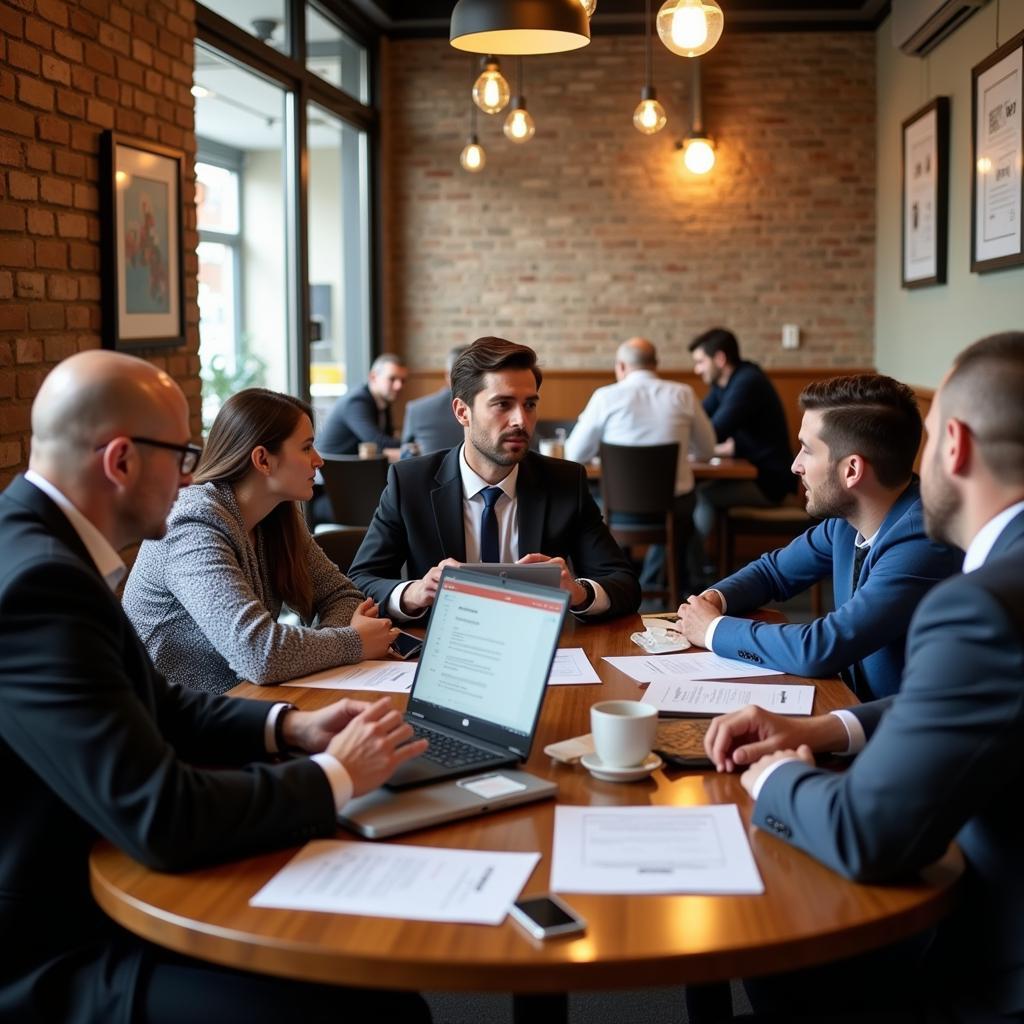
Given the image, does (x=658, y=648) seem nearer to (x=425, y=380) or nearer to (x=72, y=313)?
(x=72, y=313)

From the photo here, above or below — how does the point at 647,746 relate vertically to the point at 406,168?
below

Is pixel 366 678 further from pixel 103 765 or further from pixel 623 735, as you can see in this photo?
pixel 103 765

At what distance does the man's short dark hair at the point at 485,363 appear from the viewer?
3176mm

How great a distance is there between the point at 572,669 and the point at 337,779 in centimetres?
88

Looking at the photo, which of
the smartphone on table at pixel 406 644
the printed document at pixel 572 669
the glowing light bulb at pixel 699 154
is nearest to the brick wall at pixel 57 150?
the smartphone on table at pixel 406 644

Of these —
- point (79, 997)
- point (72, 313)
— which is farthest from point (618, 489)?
point (79, 997)

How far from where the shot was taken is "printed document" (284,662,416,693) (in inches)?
90.7

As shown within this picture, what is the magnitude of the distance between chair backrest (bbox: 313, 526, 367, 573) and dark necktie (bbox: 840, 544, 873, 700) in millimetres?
1401

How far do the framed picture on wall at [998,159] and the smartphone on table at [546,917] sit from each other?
176 inches

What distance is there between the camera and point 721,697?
221cm

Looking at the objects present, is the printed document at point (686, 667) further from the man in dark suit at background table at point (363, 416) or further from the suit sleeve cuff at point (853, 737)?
the man in dark suit at background table at point (363, 416)

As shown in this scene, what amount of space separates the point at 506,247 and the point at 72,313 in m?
4.91

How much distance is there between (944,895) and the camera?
1.45 metres

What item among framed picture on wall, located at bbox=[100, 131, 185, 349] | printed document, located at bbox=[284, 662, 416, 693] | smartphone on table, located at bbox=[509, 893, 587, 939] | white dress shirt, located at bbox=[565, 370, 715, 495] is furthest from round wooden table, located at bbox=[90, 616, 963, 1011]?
white dress shirt, located at bbox=[565, 370, 715, 495]
